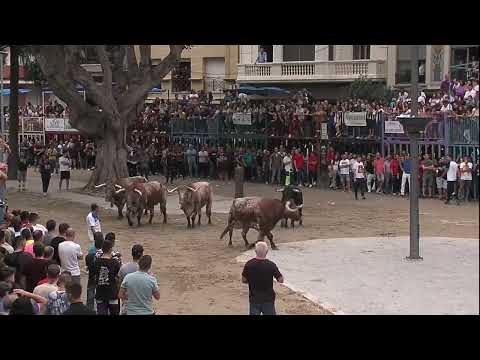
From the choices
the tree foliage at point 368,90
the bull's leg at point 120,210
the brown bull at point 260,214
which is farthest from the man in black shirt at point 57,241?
the tree foliage at point 368,90

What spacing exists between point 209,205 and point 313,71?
52.9ft

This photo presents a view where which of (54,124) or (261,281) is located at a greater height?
(54,124)

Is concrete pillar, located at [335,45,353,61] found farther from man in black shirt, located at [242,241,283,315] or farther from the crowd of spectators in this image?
man in black shirt, located at [242,241,283,315]

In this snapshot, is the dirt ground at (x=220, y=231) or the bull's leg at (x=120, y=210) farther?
the bull's leg at (x=120, y=210)

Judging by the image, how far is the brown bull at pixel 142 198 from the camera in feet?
65.7

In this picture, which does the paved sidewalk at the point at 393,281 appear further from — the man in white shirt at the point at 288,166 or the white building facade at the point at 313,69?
the white building facade at the point at 313,69

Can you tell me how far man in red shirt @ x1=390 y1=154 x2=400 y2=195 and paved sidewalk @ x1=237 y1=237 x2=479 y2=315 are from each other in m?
12.1

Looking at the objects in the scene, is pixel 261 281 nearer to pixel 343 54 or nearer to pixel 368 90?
pixel 368 90

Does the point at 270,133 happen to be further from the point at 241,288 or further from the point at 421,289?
the point at 421,289

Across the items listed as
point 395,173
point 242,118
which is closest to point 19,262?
point 395,173

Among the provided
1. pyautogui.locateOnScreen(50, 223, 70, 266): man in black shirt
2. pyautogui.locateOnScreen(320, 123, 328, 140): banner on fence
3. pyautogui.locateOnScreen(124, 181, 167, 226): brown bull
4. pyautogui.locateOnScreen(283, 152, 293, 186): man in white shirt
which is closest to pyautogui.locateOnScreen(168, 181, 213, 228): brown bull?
pyautogui.locateOnScreen(124, 181, 167, 226): brown bull

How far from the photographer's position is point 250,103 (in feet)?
110

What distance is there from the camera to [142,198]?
20.1 meters

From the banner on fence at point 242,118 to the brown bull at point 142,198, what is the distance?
40.1 feet
